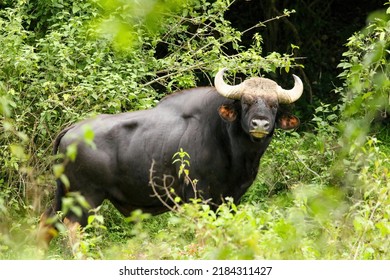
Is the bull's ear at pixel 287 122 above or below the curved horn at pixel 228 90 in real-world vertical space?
below

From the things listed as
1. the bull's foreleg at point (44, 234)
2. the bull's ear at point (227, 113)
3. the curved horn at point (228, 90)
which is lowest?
the bull's foreleg at point (44, 234)

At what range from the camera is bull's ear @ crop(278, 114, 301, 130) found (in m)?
7.82

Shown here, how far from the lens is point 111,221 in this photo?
8734 mm

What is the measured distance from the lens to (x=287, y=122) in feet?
25.7

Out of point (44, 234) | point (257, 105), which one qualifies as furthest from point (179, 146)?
point (44, 234)

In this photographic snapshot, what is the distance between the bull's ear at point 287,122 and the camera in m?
→ 7.82

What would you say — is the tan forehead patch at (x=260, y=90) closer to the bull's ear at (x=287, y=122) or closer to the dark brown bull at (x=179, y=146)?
the dark brown bull at (x=179, y=146)

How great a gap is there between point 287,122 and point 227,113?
547 millimetres

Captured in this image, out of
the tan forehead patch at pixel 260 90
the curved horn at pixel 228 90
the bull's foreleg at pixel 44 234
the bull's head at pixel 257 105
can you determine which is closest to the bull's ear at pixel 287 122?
the bull's head at pixel 257 105

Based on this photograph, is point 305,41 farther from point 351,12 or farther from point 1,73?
point 1,73

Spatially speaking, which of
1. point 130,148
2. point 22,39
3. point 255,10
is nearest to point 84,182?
point 130,148

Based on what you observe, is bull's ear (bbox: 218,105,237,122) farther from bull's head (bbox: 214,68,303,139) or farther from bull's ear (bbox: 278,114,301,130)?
bull's ear (bbox: 278,114,301,130)

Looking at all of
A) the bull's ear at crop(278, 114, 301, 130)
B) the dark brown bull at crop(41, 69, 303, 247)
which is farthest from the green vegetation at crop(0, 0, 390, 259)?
the bull's ear at crop(278, 114, 301, 130)

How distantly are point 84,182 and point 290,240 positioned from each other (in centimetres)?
299
